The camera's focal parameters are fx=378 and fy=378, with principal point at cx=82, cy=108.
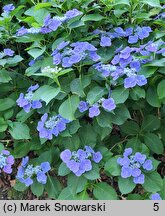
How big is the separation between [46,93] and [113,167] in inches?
22.0

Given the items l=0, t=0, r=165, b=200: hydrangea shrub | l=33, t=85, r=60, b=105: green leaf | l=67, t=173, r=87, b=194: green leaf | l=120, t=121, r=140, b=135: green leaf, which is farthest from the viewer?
l=120, t=121, r=140, b=135: green leaf

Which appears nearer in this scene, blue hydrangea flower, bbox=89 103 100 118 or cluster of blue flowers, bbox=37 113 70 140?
blue hydrangea flower, bbox=89 103 100 118

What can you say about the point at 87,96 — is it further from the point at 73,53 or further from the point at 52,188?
the point at 52,188

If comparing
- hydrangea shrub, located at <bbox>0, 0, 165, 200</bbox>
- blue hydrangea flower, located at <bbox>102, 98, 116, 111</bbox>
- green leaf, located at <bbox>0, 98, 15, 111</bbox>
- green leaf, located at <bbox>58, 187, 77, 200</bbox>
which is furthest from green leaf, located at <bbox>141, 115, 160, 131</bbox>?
green leaf, located at <bbox>0, 98, 15, 111</bbox>

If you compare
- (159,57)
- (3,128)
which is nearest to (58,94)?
(3,128)

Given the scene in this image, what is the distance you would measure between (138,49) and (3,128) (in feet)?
2.97

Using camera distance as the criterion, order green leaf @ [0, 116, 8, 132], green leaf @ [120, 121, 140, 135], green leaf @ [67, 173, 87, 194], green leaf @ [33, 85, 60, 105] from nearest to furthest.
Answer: green leaf @ [33, 85, 60, 105], green leaf @ [67, 173, 87, 194], green leaf @ [0, 116, 8, 132], green leaf @ [120, 121, 140, 135]

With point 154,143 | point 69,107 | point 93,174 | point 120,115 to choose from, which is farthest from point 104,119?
point 154,143

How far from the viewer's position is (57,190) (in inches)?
90.4

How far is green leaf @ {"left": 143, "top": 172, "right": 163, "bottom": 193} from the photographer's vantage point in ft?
6.81

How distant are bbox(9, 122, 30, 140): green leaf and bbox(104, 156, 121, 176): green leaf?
49 centimetres

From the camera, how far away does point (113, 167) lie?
6.89ft

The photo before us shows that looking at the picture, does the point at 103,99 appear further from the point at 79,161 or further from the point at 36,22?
the point at 36,22

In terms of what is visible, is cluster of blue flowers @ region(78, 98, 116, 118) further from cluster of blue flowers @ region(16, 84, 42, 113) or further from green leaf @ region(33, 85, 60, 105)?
cluster of blue flowers @ region(16, 84, 42, 113)
